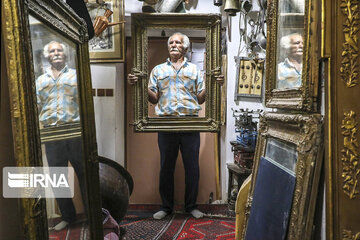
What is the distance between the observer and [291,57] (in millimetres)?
1440

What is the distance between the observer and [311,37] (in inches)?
46.4

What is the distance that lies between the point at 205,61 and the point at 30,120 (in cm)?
240

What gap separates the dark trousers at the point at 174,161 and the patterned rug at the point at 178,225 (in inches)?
7.2

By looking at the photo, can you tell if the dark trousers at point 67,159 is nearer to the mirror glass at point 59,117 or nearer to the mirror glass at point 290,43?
the mirror glass at point 59,117

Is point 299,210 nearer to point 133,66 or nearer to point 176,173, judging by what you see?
point 133,66

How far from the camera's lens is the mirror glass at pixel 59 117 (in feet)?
3.82

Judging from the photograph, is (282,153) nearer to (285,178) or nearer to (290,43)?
(285,178)

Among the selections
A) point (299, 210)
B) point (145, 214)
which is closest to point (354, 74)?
point (299, 210)

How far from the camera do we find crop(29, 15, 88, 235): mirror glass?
1164mm

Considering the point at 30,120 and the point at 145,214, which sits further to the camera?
the point at 145,214

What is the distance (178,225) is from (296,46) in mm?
2210

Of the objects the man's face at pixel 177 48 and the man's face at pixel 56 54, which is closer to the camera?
the man's face at pixel 56 54
